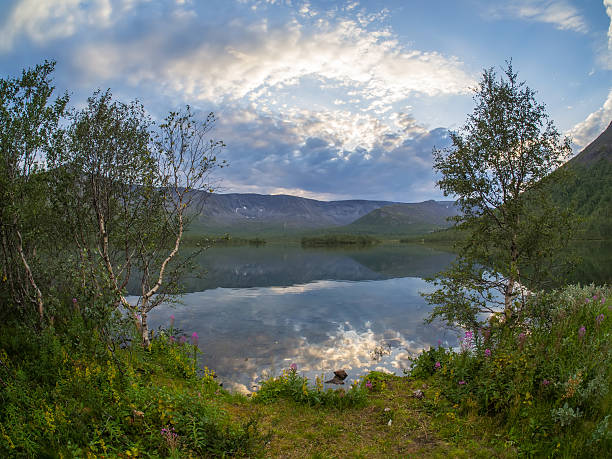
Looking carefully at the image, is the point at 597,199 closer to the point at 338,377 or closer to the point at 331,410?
the point at 338,377

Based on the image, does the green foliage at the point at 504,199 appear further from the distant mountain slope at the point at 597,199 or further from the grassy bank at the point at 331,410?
the distant mountain slope at the point at 597,199

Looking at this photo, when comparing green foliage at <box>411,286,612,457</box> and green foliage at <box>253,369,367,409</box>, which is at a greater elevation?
green foliage at <box>411,286,612,457</box>

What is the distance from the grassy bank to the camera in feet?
19.8

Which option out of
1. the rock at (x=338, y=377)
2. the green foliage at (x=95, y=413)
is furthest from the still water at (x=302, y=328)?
the green foliage at (x=95, y=413)

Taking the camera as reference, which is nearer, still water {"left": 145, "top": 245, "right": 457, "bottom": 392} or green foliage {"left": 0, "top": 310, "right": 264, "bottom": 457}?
green foliage {"left": 0, "top": 310, "right": 264, "bottom": 457}

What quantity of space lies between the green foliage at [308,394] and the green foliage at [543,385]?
239 cm

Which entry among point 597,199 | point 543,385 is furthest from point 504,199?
point 597,199

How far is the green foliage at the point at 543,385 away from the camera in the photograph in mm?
5895

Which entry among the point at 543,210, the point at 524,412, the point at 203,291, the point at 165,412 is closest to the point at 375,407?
the point at 524,412

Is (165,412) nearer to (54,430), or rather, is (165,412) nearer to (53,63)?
(54,430)

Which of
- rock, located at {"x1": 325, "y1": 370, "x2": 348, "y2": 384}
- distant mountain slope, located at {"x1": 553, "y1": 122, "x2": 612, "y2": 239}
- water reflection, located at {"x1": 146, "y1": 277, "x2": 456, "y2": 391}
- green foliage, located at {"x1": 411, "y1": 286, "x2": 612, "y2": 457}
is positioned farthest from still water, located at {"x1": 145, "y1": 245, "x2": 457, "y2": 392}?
distant mountain slope, located at {"x1": 553, "y1": 122, "x2": 612, "y2": 239}

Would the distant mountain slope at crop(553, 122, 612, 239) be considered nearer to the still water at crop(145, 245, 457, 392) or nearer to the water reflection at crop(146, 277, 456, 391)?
the still water at crop(145, 245, 457, 392)

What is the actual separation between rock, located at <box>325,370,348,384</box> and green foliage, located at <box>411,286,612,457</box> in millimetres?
4065

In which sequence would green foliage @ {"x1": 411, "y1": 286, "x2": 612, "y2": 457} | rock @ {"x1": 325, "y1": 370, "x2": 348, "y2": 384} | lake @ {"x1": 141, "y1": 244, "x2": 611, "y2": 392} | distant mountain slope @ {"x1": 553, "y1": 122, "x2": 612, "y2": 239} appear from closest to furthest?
green foliage @ {"x1": 411, "y1": 286, "x2": 612, "y2": 457}
rock @ {"x1": 325, "y1": 370, "x2": 348, "y2": 384}
lake @ {"x1": 141, "y1": 244, "x2": 611, "y2": 392}
distant mountain slope @ {"x1": 553, "y1": 122, "x2": 612, "y2": 239}
